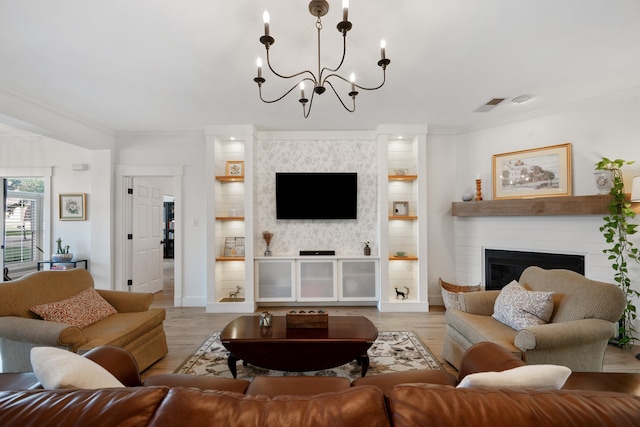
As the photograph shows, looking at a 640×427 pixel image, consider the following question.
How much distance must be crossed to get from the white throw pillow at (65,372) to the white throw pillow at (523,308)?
2.58 metres

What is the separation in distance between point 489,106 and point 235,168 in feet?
11.4

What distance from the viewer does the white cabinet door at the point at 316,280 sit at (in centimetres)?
419

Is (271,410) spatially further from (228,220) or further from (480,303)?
(228,220)

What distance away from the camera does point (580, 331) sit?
1.93 metres

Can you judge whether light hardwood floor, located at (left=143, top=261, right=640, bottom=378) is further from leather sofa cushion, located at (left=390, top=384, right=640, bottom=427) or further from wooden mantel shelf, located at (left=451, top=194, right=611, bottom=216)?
leather sofa cushion, located at (left=390, top=384, right=640, bottom=427)

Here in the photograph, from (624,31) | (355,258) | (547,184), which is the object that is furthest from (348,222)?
(624,31)

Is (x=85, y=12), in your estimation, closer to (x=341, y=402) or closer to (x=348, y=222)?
(x=341, y=402)

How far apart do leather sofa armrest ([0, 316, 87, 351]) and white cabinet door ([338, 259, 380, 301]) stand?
2.97 metres

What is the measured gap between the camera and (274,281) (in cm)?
420

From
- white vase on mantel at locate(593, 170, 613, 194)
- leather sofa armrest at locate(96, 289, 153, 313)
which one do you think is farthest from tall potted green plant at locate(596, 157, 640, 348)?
leather sofa armrest at locate(96, 289, 153, 313)

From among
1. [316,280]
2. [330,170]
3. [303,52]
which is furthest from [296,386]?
[330,170]

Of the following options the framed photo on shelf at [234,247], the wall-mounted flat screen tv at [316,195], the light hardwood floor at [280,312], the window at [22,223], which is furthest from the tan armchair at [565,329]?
the window at [22,223]

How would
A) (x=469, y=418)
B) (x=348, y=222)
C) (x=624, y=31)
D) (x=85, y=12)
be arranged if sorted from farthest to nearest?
1. (x=348, y=222)
2. (x=624, y=31)
3. (x=85, y=12)
4. (x=469, y=418)

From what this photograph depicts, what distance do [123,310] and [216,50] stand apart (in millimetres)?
2428
